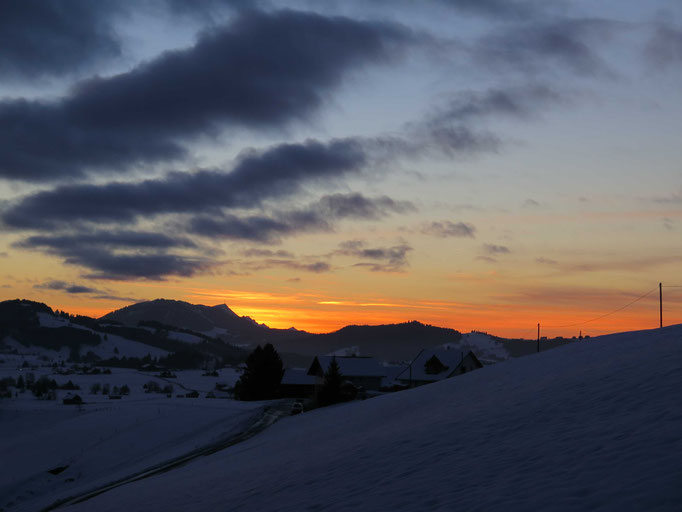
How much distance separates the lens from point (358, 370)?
4309 inches

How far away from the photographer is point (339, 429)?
28.7 m

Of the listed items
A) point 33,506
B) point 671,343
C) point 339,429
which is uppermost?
point 671,343

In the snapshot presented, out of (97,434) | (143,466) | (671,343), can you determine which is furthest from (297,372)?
(671,343)

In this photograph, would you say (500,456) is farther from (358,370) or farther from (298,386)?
(358,370)

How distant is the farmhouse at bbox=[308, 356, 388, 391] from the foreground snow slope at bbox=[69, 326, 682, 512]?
76.4m

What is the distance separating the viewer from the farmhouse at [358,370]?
103938mm

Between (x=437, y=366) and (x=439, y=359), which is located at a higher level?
(x=439, y=359)

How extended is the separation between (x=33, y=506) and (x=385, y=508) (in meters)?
31.1

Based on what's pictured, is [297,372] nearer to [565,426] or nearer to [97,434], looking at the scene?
[97,434]

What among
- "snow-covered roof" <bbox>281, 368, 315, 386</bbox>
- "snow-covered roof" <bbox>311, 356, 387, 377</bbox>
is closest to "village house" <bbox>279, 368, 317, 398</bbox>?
"snow-covered roof" <bbox>281, 368, 315, 386</bbox>

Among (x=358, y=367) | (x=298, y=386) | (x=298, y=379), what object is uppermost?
(x=358, y=367)

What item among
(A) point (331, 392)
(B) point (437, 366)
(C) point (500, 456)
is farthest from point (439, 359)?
(C) point (500, 456)

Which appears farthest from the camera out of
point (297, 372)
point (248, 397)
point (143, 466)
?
point (297, 372)

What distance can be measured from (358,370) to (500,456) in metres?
97.1
